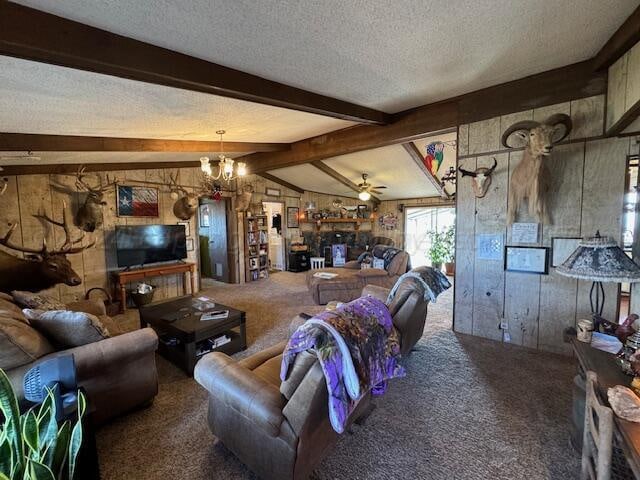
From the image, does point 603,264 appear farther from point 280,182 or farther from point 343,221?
point 343,221

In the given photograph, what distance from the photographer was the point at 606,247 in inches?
68.1

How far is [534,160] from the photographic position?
2.67 m

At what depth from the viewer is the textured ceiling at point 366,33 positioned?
152 cm

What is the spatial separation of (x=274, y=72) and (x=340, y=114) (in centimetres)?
97

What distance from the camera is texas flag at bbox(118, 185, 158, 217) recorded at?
484cm

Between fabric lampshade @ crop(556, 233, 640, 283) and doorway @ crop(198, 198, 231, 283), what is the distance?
20.4 ft

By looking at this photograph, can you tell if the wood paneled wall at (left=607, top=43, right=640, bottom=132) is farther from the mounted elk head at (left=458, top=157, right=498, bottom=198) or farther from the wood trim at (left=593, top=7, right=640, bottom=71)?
the mounted elk head at (left=458, top=157, right=498, bottom=198)

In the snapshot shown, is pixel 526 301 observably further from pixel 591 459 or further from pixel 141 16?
pixel 141 16

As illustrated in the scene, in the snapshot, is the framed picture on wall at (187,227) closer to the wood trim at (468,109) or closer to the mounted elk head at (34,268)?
the mounted elk head at (34,268)

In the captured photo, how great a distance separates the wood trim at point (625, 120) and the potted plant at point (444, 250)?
497 centimetres

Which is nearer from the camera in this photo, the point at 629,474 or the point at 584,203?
the point at 629,474

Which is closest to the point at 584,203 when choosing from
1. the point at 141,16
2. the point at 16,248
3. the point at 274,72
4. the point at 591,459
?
the point at 591,459

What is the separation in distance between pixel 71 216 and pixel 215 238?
3010 mm

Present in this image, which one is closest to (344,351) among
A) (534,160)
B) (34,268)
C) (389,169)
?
(534,160)
